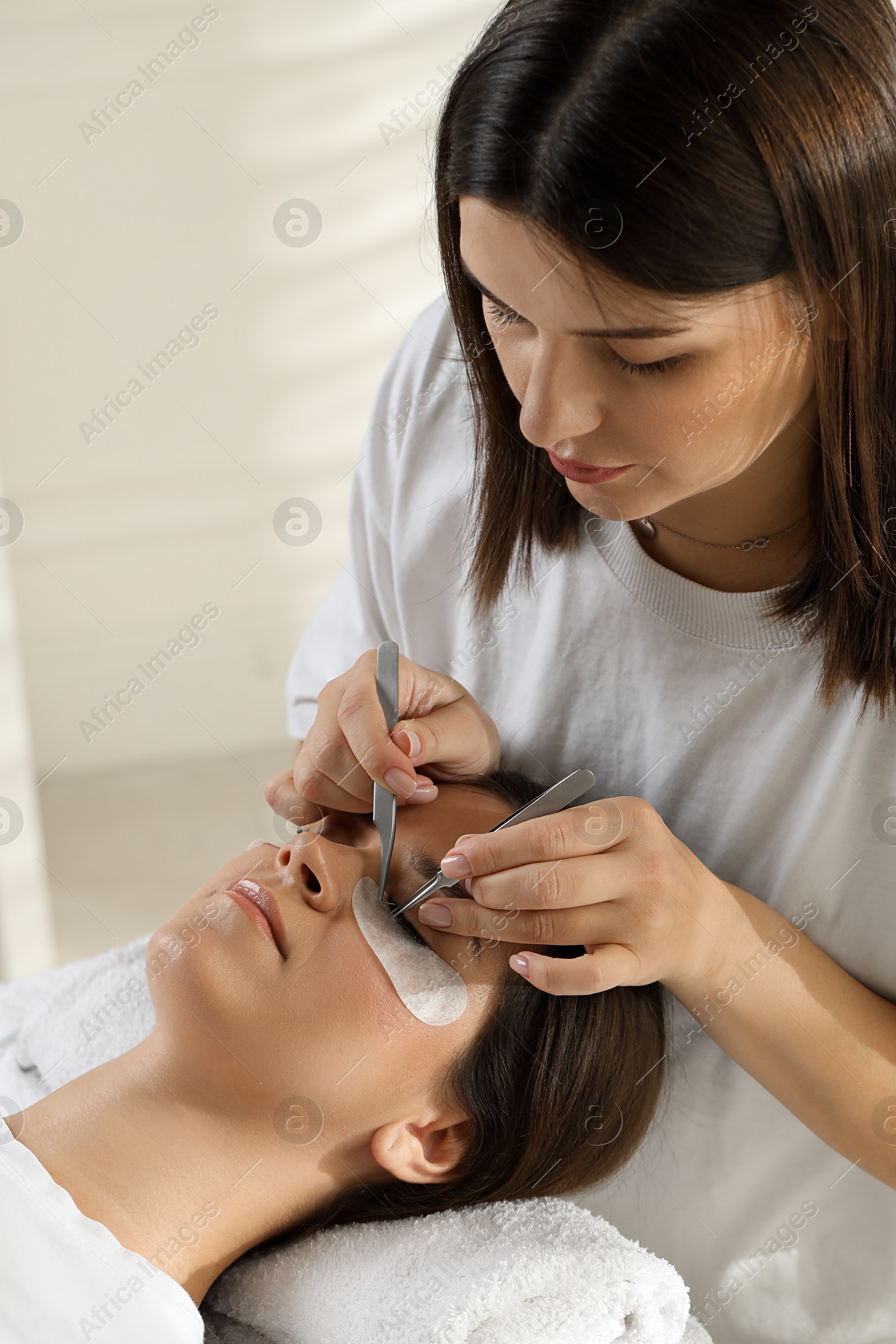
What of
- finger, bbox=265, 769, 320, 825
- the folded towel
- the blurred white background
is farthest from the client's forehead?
the blurred white background

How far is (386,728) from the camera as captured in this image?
3.64 feet

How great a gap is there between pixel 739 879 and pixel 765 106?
80 cm

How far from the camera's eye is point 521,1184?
117cm

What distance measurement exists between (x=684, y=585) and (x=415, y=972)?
0.52 m

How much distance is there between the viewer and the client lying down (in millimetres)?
1079

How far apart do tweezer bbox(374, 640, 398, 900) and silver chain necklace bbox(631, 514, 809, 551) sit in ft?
1.00

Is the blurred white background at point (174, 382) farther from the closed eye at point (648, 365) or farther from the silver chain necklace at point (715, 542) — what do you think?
the closed eye at point (648, 365)

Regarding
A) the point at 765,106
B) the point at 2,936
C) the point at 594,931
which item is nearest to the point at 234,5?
the point at 765,106

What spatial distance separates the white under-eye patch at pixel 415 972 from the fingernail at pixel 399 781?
0.48ft

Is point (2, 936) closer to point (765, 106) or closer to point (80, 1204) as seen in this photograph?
point (80, 1204)

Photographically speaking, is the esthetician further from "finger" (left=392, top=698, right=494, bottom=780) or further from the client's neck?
the client's neck

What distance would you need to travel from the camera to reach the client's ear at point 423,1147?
1.12m

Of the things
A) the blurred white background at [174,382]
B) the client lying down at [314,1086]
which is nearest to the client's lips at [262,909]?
the client lying down at [314,1086]

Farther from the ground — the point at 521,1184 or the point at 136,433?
the point at 136,433
